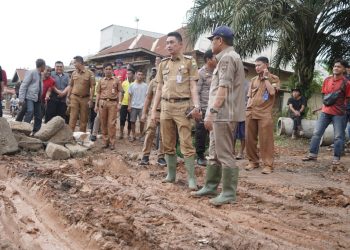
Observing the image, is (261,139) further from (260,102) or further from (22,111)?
(22,111)

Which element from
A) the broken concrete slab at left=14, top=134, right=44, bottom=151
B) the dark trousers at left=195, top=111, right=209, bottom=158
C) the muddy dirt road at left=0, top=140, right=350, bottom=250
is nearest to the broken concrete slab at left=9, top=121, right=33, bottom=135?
the broken concrete slab at left=14, top=134, right=44, bottom=151

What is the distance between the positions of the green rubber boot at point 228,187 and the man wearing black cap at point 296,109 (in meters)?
6.96

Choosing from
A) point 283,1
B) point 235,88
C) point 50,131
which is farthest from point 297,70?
point 235,88

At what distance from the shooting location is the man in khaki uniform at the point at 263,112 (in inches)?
218

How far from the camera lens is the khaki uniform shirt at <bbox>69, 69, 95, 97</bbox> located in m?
7.91

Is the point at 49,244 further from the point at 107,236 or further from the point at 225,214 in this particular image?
the point at 225,214

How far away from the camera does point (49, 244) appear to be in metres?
2.73

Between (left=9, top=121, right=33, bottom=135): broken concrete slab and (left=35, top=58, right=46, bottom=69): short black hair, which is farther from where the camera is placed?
(left=35, top=58, right=46, bottom=69): short black hair

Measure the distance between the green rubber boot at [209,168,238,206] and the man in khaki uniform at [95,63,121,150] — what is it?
168 inches

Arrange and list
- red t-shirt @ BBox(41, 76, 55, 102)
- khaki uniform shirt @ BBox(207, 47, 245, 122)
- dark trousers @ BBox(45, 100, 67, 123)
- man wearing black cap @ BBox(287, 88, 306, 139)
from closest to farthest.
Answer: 1. khaki uniform shirt @ BBox(207, 47, 245, 122)
2. red t-shirt @ BBox(41, 76, 55, 102)
3. dark trousers @ BBox(45, 100, 67, 123)
4. man wearing black cap @ BBox(287, 88, 306, 139)

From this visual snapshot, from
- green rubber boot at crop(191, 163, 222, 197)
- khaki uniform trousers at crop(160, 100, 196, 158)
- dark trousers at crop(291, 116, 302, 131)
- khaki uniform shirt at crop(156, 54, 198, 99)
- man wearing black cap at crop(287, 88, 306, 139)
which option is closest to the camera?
green rubber boot at crop(191, 163, 222, 197)

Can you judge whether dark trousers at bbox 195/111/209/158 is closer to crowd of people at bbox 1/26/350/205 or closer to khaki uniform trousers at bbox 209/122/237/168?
crowd of people at bbox 1/26/350/205

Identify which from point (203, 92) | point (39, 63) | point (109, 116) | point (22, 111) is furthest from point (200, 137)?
point (22, 111)

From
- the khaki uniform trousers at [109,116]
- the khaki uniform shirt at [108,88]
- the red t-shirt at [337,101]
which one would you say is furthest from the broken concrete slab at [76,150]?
the red t-shirt at [337,101]
